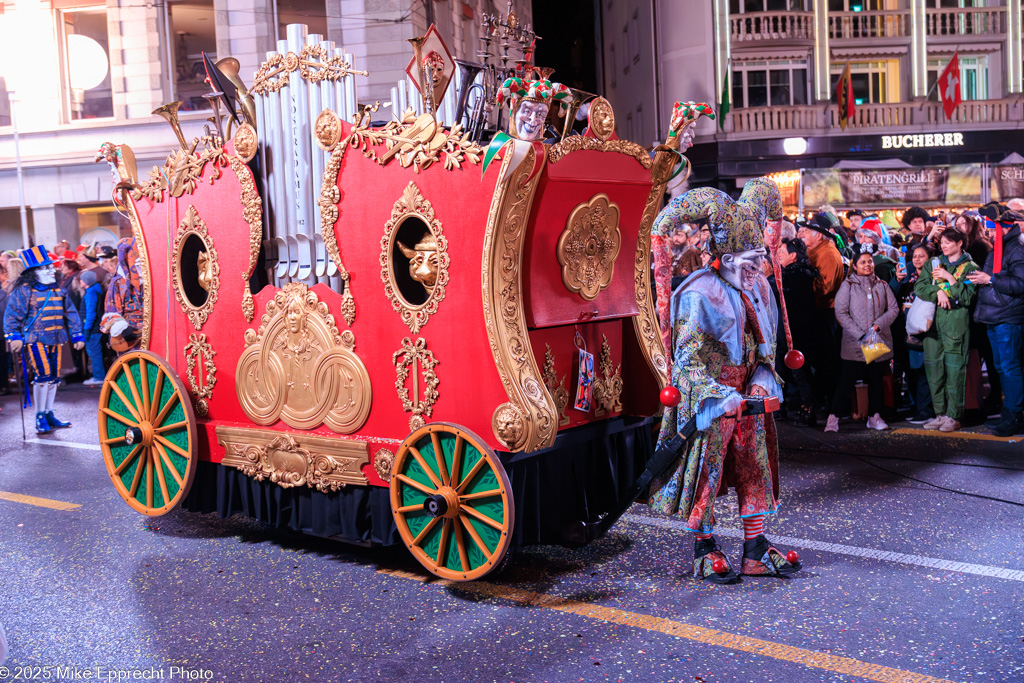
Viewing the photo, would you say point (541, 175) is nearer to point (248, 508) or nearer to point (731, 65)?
point (248, 508)

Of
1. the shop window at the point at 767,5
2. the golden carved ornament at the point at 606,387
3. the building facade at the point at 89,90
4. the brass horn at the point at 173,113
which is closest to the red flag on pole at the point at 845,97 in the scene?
the shop window at the point at 767,5

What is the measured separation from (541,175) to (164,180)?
282cm

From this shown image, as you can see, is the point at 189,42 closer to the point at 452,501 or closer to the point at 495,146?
the point at 495,146

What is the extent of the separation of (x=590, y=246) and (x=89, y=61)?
1830 cm

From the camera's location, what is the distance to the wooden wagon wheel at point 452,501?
4.34 metres

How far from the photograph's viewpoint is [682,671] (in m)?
3.59

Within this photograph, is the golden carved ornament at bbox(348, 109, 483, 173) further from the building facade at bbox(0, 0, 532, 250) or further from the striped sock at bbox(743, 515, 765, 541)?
the building facade at bbox(0, 0, 532, 250)

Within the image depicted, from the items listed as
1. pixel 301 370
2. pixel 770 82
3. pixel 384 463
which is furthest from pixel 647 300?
pixel 770 82

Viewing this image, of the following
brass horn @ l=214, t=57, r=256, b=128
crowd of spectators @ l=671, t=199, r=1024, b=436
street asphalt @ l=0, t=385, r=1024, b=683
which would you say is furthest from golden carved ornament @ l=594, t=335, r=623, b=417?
brass horn @ l=214, t=57, r=256, b=128

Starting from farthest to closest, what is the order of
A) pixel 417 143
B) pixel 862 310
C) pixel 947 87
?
pixel 947 87, pixel 862 310, pixel 417 143

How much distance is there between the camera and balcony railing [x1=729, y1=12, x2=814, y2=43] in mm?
24141

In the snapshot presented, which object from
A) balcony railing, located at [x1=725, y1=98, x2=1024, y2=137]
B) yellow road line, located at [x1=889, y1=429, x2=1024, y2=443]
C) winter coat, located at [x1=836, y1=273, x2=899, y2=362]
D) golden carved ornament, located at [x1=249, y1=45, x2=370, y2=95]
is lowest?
yellow road line, located at [x1=889, y1=429, x2=1024, y2=443]

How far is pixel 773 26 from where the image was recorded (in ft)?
79.8

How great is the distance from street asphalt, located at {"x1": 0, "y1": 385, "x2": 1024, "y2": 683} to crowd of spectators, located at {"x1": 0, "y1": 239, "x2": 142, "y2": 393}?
6421mm
